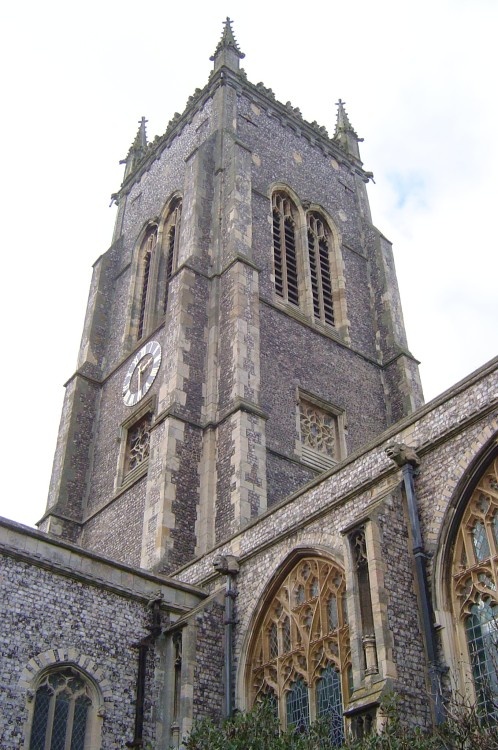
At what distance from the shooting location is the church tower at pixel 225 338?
67.4ft

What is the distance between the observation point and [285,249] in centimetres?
2741

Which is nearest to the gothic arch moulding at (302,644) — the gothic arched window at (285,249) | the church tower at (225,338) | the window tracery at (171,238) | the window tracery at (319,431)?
the church tower at (225,338)

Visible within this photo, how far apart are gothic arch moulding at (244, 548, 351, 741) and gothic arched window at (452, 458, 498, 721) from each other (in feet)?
6.92

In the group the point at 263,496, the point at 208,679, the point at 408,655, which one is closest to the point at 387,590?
the point at 408,655

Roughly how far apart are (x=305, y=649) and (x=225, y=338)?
1066 cm

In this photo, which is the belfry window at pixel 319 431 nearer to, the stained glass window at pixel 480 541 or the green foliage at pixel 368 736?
the stained glass window at pixel 480 541

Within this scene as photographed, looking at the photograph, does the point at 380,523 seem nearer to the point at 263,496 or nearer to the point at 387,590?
the point at 387,590

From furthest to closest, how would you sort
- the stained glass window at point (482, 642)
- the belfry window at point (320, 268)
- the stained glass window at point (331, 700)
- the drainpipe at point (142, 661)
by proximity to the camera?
the belfry window at point (320, 268)
the drainpipe at point (142, 661)
the stained glass window at point (331, 700)
the stained glass window at point (482, 642)

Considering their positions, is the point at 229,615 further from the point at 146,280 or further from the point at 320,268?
the point at 146,280

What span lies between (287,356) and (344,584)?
11153 millimetres

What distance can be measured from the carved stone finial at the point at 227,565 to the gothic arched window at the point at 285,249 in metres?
11.7

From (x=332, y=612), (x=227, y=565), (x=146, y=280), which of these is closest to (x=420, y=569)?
(x=332, y=612)

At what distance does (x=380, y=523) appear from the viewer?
1205 cm

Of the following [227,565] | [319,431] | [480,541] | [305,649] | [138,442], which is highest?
[138,442]
